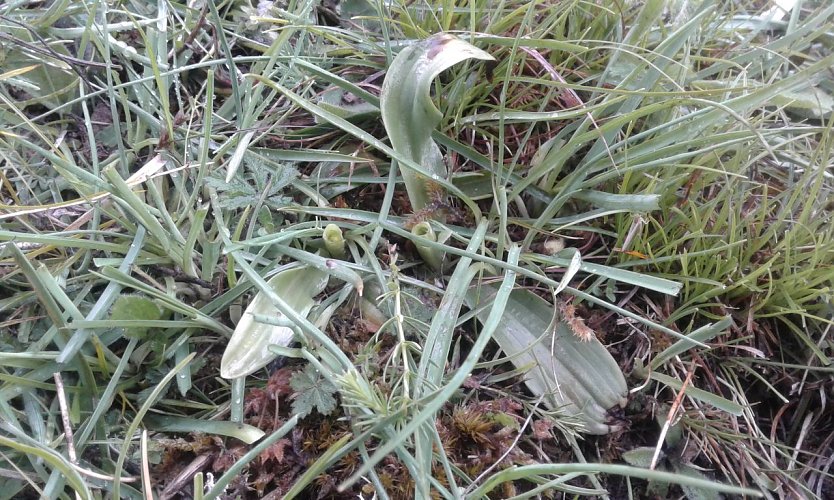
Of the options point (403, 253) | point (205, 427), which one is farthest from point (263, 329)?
point (403, 253)

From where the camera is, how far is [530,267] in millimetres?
1070

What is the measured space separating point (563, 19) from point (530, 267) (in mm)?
503

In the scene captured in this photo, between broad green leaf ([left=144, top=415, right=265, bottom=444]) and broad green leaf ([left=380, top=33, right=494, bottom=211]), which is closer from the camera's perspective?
broad green leaf ([left=144, top=415, right=265, bottom=444])

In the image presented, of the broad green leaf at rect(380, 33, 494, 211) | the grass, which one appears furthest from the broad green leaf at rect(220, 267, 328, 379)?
the broad green leaf at rect(380, 33, 494, 211)

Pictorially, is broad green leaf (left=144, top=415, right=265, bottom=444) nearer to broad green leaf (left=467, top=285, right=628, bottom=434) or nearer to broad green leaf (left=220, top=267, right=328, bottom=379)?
broad green leaf (left=220, top=267, right=328, bottom=379)

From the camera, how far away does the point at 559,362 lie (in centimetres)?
104

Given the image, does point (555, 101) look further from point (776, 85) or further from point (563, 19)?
point (776, 85)

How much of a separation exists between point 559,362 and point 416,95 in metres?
0.56

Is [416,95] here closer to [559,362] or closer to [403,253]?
[403,253]

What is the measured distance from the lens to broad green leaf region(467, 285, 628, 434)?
1.00m

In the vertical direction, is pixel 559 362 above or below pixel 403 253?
below

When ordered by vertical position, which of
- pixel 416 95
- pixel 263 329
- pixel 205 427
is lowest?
pixel 205 427

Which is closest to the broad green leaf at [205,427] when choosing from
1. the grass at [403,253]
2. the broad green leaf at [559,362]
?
the grass at [403,253]

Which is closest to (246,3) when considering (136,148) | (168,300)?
(136,148)
